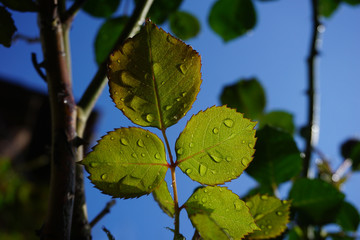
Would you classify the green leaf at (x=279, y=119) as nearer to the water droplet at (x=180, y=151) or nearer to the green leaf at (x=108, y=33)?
the green leaf at (x=108, y=33)

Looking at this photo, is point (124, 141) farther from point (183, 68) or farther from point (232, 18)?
point (232, 18)

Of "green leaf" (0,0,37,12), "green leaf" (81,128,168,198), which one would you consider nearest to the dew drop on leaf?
"green leaf" (81,128,168,198)

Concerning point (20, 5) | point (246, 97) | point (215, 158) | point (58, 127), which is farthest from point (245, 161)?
point (246, 97)

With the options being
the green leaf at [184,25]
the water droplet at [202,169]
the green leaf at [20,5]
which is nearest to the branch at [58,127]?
the green leaf at [20,5]

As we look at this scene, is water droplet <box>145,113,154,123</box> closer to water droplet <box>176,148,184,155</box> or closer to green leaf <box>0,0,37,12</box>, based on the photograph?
water droplet <box>176,148,184,155</box>

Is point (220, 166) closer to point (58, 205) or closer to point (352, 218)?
point (58, 205)
